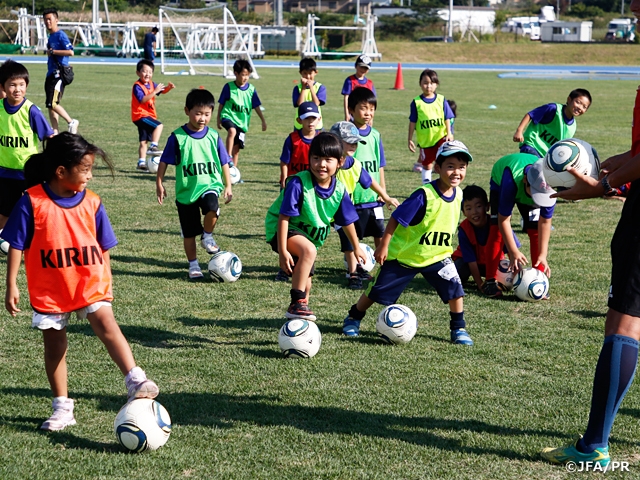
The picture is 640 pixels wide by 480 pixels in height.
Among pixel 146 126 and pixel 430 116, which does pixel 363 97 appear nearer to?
pixel 430 116

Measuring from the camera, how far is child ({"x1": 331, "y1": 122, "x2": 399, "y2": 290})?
6.91m

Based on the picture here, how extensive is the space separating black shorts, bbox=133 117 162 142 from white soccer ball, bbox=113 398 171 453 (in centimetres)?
1004

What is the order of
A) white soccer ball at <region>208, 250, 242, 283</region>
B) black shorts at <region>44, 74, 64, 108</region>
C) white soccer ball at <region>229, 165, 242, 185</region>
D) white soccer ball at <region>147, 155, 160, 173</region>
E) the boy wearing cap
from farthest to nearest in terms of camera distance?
black shorts at <region>44, 74, 64, 108</region>
white soccer ball at <region>147, 155, 160, 173</region>
white soccer ball at <region>229, 165, 242, 185</region>
white soccer ball at <region>208, 250, 242, 283</region>
the boy wearing cap

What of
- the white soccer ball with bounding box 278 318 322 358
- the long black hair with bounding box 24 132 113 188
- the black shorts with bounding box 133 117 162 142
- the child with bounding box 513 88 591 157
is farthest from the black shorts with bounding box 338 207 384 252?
the black shorts with bounding box 133 117 162 142

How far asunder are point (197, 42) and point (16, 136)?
32171mm

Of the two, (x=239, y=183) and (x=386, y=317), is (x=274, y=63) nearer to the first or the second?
(x=239, y=183)

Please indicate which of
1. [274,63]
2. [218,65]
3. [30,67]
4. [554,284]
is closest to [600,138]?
[554,284]

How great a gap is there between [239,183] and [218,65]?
2437 centimetres

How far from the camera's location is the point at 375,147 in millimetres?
7871

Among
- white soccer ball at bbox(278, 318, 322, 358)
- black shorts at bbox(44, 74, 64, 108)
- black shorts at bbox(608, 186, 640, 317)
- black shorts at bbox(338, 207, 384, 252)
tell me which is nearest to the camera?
black shorts at bbox(608, 186, 640, 317)

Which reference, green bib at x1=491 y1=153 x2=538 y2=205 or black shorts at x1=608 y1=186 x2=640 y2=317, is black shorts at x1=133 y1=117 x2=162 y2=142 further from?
black shorts at x1=608 y1=186 x2=640 y2=317

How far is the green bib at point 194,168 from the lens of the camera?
25.4ft

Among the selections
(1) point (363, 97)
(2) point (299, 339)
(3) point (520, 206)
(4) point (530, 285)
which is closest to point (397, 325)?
(2) point (299, 339)

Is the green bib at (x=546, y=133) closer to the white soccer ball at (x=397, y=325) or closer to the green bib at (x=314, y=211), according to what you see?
the green bib at (x=314, y=211)
